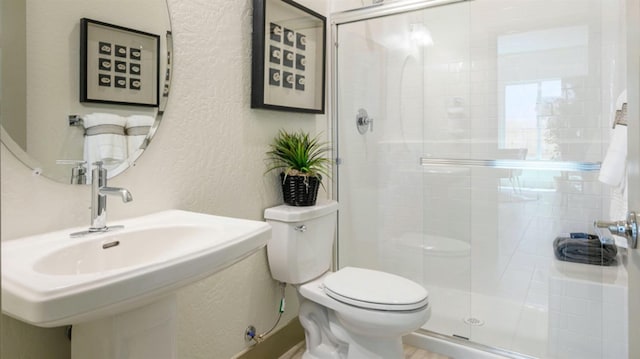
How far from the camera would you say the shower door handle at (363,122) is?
2467 mm

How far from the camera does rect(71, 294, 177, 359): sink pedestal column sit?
104 centimetres

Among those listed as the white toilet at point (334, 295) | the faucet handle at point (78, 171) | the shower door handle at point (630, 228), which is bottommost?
the white toilet at point (334, 295)

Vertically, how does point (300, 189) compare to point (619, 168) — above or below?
below

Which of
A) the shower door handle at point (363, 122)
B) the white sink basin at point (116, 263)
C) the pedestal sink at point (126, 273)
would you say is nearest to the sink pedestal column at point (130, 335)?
the pedestal sink at point (126, 273)

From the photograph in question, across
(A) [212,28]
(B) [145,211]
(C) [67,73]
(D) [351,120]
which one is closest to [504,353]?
(D) [351,120]

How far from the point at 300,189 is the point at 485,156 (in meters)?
1.10

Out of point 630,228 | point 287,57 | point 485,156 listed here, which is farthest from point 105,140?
point 485,156

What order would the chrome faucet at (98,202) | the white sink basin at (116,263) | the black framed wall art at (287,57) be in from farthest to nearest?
1. the black framed wall art at (287,57)
2. the chrome faucet at (98,202)
3. the white sink basin at (116,263)

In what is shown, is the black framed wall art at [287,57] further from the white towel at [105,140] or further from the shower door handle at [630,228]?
the shower door handle at [630,228]

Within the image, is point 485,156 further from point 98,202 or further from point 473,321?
point 98,202

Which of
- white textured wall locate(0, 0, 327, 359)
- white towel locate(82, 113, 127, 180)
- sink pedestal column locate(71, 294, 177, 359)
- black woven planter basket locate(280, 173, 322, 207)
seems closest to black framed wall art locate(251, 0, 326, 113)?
white textured wall locate(0, 0, 327, 359)

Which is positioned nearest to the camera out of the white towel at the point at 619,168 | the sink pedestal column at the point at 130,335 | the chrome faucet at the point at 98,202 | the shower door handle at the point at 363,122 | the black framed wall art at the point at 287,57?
the sink pedestal column at the point at 130,335

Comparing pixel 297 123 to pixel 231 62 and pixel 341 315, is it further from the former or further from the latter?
pixel 341 315

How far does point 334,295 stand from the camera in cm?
171
